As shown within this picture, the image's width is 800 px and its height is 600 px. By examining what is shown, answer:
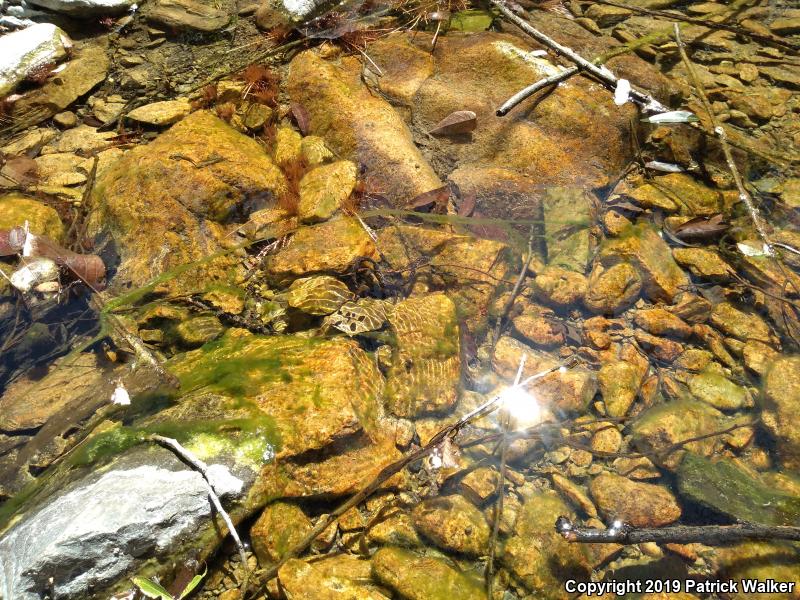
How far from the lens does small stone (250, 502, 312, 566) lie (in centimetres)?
271

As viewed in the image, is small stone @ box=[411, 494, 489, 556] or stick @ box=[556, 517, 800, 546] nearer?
stick @ box=[556, 517, 800, 546]

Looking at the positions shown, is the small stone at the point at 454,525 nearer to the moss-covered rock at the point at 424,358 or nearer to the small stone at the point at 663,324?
the moss-covered rock at the point at 424,358

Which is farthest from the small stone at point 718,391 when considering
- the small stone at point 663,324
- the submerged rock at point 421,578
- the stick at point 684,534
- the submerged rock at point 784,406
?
the submerged rock at point 421,578

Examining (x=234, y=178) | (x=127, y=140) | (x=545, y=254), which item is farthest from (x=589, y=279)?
(x=127, y=140)

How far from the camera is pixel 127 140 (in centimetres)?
489

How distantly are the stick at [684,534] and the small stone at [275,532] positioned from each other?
1.47m

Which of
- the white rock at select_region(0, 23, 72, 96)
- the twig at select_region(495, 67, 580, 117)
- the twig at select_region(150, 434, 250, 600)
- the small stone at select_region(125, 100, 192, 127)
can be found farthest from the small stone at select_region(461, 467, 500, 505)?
the white rock at select_region(0, 23, 72, 96)

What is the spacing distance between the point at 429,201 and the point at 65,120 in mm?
3987

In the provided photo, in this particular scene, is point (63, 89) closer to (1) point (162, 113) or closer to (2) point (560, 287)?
(1) point (162, 113)

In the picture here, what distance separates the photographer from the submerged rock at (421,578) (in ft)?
8.40

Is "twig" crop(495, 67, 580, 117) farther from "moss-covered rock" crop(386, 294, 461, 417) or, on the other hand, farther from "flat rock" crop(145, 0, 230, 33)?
"flat rock" crop(145, 0, 230, 33)

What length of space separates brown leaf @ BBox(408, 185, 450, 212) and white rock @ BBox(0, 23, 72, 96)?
14.8 ft

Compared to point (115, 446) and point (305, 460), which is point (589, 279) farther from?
point (115, 446)

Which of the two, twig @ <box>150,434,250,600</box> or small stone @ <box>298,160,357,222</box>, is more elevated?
small stone @ <box>298,160,357,222</box>
